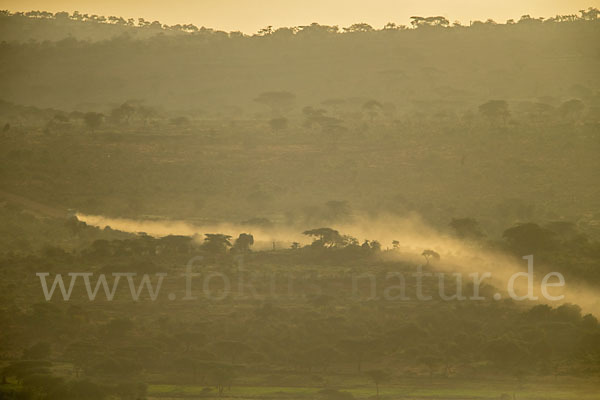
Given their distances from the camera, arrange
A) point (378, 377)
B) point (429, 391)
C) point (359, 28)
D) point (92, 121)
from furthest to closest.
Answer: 1. point (359, 28)
2. point (92, 121)
3. point (378, 377)
4. point (429, 391)

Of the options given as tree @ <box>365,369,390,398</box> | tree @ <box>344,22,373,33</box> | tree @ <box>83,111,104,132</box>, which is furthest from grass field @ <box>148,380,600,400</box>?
tree @ <box>344,22,373,33</box>

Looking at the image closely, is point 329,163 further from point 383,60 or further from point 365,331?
point 383,60

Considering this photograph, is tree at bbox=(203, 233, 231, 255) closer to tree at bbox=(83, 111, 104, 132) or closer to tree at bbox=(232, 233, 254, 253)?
tree at bbox=(232, 233, 254, 253)

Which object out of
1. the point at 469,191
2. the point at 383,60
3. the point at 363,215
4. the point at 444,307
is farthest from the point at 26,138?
the point at 383,60

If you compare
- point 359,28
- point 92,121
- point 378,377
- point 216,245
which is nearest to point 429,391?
point 378,377

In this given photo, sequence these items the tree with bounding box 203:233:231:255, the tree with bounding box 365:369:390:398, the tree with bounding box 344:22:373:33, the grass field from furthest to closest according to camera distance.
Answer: the tree with bounding box 344:22:373:33, the tree with bounding box 203:233:231:255, the tree with bounding box 365:369:390:398, the grass field

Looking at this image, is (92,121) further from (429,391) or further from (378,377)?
(429,391)

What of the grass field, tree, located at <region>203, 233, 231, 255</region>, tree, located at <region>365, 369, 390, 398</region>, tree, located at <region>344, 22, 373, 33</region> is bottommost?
the grass field

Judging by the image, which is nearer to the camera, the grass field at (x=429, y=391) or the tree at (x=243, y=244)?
the grass field at (x=429, y=391)

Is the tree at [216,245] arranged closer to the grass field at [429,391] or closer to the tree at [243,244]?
the tree at [243,244]

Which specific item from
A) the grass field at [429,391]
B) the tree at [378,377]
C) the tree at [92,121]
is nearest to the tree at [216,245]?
the grass field at [429,391]

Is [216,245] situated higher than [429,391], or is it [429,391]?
[216,245]

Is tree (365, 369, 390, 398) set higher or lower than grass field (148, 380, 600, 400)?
higher
